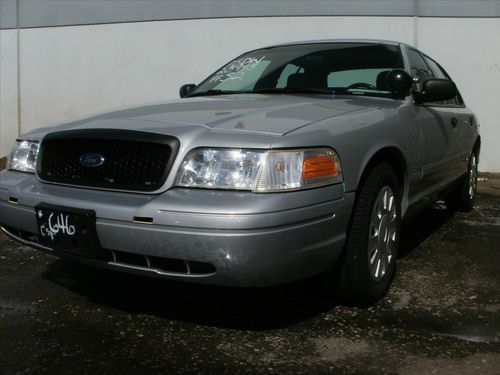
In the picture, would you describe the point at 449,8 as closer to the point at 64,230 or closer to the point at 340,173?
the point at 340,173

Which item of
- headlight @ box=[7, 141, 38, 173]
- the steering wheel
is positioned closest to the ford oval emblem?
headlight @ box=[7, 141, 38, 173]

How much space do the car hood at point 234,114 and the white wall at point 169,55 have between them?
4787 millimetres

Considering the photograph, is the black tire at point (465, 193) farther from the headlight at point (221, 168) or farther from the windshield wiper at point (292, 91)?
the headlight at point (221, 168)

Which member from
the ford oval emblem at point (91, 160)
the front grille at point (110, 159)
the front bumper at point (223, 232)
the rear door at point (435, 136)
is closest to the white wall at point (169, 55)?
the rear door at point (435, 136)

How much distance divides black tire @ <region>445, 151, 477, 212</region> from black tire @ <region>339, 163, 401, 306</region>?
234 centimetres

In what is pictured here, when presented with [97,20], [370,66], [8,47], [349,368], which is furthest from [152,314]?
[8,47]

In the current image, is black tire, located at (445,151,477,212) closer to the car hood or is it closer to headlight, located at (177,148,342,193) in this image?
the car hood

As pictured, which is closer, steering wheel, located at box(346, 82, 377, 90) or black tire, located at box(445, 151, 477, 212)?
steering wheel, located at box(346, 82, 377, 90)

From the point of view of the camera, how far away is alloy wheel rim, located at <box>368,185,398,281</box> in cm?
304

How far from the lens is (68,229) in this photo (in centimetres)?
262

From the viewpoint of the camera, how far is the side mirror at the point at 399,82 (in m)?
3.48

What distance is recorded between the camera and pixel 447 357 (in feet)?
8.27

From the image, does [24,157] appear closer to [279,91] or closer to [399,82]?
[279,91]

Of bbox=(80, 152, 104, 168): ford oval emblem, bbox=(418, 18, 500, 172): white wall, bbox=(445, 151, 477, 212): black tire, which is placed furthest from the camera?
bbox=(418, 18, 500, 172): white wall
